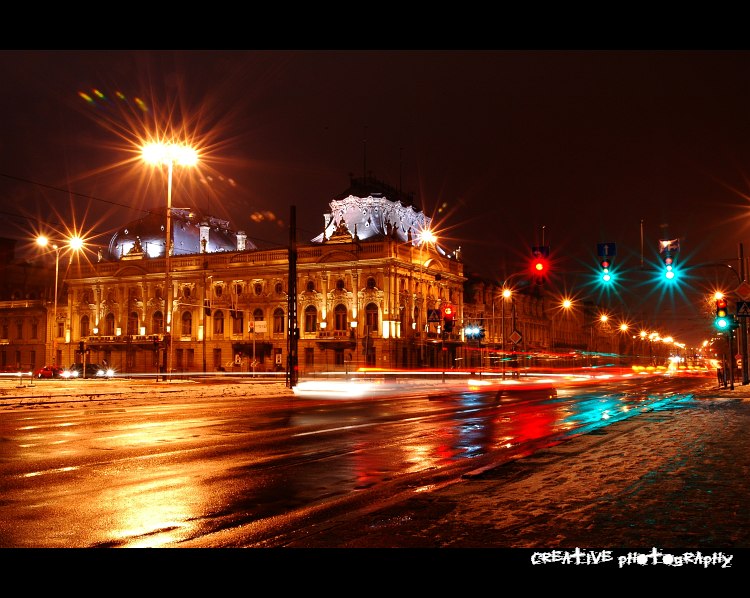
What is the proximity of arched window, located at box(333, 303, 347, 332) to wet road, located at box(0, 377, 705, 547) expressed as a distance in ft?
197

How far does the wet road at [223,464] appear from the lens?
785 centimetres

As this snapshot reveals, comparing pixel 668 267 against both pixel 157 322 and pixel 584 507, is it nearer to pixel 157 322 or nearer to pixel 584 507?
pixel 584 507

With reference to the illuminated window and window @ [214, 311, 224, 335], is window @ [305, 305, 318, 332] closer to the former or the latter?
window @ [214, 311, 224, 335]

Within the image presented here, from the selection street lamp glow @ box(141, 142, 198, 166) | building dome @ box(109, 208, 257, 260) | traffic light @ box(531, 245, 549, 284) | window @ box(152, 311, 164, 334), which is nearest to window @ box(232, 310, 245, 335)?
window @ box(152, 311, 164, 334)

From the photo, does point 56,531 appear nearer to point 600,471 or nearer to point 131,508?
point 131,508

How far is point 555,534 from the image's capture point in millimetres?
7172

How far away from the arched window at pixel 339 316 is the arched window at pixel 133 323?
2659cm

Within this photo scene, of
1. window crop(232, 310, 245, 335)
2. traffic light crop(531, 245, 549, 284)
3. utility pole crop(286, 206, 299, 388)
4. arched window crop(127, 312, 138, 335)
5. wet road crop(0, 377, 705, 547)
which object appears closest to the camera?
wet road crop(0, 377, 705, 547)

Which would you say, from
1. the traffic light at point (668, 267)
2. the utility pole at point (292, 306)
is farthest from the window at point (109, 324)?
the traffic light at point (668, 267)

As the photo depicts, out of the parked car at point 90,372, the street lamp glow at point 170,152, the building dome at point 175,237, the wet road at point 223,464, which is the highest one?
the building dome at point 175,237

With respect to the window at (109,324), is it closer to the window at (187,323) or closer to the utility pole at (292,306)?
the window at (187,323)

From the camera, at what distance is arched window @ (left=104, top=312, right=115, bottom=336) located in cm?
9825

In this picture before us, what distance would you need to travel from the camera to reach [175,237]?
98.4 m
